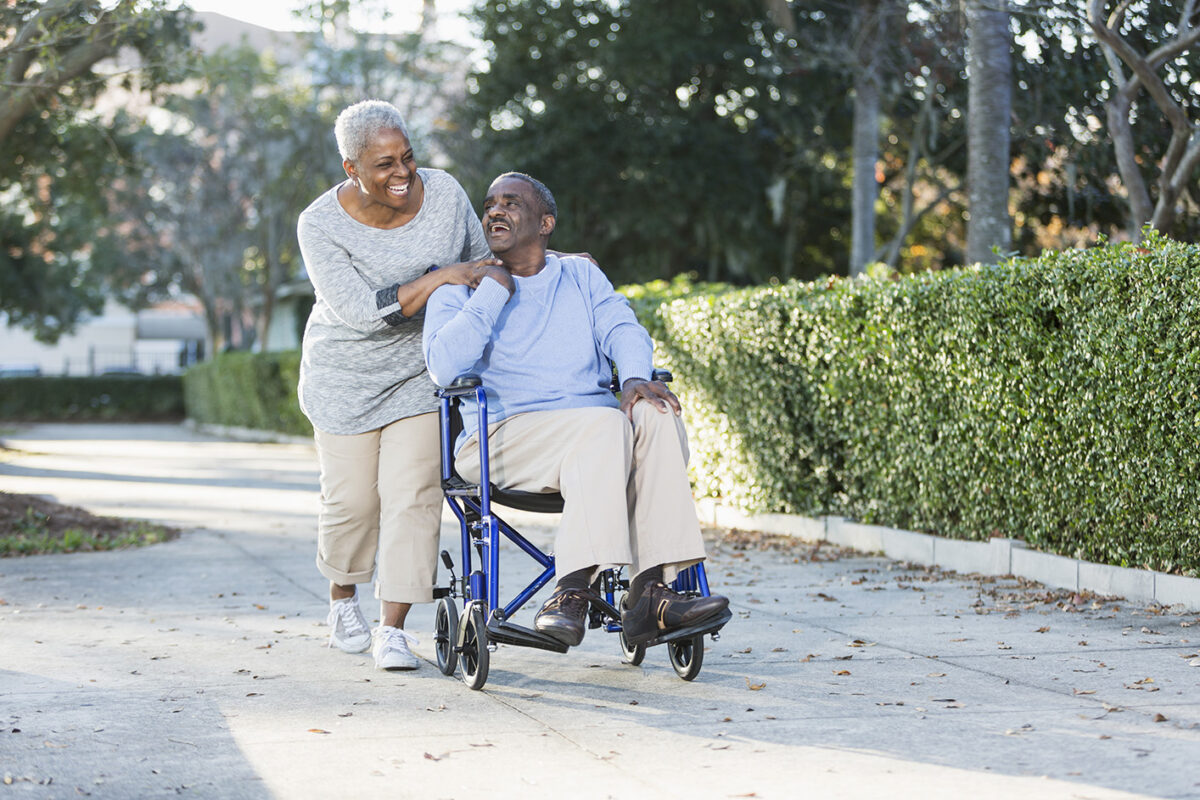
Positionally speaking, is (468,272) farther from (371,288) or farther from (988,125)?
(988,125)

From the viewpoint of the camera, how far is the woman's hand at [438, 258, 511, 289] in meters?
4.78

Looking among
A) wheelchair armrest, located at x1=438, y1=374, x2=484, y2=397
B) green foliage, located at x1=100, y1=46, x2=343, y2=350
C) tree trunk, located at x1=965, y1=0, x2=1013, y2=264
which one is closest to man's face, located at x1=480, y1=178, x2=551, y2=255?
wheelchair armrest, located at x1=438, y1=374, x2=484, y2=397

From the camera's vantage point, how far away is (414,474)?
5070mm

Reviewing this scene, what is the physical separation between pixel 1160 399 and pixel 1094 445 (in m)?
0.50

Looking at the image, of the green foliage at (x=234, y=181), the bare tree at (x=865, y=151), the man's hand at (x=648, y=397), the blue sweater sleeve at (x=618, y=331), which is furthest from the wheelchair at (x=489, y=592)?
the green foliage at (x=234, y=181)

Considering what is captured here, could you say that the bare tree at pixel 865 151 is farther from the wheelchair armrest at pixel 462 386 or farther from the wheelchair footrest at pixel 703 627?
the wheelchair footrest at pixel 703 627

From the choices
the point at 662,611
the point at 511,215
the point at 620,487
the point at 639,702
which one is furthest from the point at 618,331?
the point at 639,702

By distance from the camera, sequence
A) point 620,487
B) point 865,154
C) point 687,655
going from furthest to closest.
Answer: point 865,154
point 687,655
point 620,487

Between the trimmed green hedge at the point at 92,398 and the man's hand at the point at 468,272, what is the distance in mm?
42536

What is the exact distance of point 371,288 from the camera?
506 centimetres

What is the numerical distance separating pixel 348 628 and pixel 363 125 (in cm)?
185

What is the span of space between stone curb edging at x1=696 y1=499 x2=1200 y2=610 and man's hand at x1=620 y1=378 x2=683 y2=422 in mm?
2559

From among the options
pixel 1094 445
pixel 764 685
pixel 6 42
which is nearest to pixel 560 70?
pixel 6 42

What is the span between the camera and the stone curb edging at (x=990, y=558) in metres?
5.93
